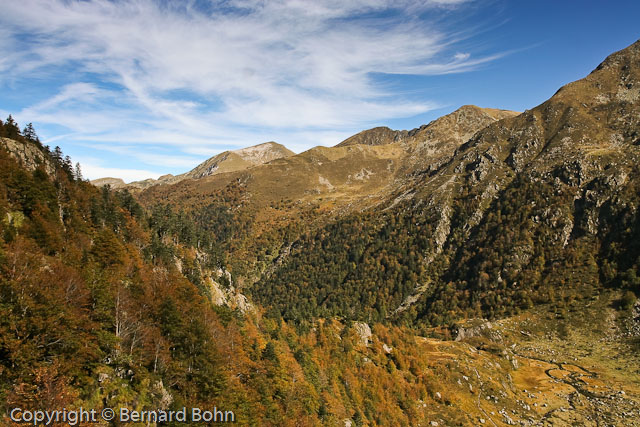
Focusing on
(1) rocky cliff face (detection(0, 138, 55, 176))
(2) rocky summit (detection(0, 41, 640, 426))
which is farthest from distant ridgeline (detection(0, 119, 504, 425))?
(1) rocky cliff face (detection(0, 138, 55, 176))

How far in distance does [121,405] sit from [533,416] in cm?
8080

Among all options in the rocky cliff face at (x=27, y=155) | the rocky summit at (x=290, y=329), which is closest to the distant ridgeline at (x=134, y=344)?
the rocky summit at (x=290, y=329)

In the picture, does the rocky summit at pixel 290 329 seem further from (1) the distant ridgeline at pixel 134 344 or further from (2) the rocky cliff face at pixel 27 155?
(2) the rocky cliff face at pixel 27 155

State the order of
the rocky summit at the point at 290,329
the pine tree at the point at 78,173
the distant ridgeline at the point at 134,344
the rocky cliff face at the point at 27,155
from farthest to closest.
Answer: the pine tree at the point at 78,173, the rocky cliff face at the point at 27,155, the rocky summit at the point at 290,329, the distant ridgeline at the point at 134,344

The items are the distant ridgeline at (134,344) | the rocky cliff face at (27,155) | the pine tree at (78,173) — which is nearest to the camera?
the distant ridgeline at (134,344)

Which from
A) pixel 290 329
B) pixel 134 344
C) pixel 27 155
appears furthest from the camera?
pixel 290 329

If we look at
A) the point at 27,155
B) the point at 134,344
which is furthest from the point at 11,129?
the point at 134,344

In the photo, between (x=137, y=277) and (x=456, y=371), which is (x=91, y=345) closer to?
(x=137, y=277)

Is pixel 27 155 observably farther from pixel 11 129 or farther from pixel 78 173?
pixel 78 173

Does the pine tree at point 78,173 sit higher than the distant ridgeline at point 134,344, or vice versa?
the pine tree at point 78,173

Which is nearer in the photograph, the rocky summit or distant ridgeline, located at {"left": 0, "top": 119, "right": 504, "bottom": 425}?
distant ridgeline, located at {"left": 0, "top": 119, "right": 504, "bottom": 425}

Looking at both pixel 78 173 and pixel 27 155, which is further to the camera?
pixel 78 173

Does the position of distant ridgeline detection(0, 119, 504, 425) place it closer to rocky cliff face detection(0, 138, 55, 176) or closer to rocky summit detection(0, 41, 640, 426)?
rocky summit detection(0, 41, 640, 426)

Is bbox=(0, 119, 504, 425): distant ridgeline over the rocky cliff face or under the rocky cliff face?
under
